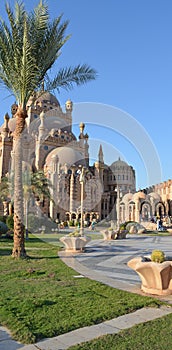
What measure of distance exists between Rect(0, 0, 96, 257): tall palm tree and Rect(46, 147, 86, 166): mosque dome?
143ft

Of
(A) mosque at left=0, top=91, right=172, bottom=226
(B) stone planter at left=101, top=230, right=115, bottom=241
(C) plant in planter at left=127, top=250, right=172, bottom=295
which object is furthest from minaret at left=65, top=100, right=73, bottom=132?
(C) plant in planter at left=127, top=250, right=172, bottom=295

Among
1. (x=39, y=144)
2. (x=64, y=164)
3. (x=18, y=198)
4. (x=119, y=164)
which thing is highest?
(x=39, y=144)

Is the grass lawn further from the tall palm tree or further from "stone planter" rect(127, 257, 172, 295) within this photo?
the tall palm tree

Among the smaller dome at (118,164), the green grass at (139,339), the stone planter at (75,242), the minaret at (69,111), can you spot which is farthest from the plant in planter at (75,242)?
the smaller dome at (118,164)

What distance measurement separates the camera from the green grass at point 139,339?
3812 millimetres

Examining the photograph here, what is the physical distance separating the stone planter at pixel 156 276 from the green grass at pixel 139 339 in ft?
5.40

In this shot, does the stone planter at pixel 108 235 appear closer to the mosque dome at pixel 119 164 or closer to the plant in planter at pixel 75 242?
the plant in planter at pixel 75 242

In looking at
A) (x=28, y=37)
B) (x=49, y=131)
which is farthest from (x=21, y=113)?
(x=49, y=131)

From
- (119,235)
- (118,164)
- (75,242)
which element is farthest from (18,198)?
(118,164)

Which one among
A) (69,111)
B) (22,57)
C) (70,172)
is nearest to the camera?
(22,57)

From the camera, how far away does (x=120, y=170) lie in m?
74.9

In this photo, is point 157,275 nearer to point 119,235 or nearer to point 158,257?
point 158,257

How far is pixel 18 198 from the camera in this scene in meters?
12.2

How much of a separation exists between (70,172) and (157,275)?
52.2 meters
